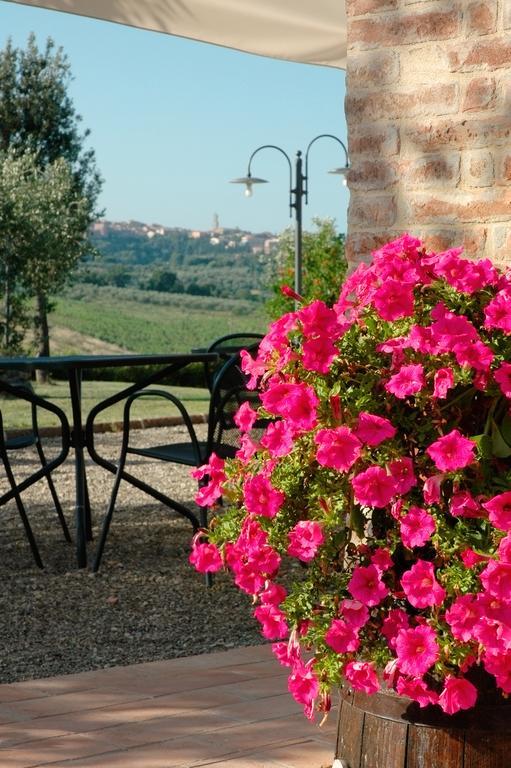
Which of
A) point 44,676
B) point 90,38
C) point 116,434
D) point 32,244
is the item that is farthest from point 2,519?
point 90,38

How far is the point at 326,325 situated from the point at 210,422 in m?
2.39

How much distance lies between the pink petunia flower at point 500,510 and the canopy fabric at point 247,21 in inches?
126

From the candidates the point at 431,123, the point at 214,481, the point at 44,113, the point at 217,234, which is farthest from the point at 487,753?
the point at 217,234

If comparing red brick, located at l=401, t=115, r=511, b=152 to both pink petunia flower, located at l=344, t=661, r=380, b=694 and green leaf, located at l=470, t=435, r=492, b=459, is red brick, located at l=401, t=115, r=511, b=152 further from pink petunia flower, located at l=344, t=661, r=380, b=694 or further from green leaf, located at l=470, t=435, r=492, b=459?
pink petunia flower, located at l=344, t=661, r=380, b=694

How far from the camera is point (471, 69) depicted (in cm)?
254

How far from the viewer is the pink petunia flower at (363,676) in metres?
1.81

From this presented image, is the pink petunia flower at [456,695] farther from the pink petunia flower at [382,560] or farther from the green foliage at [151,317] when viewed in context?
the green foliage at [151,317]

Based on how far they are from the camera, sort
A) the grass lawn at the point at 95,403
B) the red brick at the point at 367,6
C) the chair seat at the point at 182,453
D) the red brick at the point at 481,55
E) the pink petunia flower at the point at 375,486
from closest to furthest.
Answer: the pink petunia flower at the point at 375,486 < the red brick at the point at 481,55 < the red brick at the point at 367,6 < the chair seat at the point at 182,453 < the grass lawn at the point at 95,403

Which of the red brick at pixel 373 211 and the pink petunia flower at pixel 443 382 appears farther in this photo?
the red brick at pixel 373 211

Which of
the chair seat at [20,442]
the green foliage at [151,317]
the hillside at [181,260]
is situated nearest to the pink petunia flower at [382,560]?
the chair seat at [20,442]

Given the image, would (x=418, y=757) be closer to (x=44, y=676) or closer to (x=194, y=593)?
(x=44, y=676)

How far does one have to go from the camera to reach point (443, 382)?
1.76 meters

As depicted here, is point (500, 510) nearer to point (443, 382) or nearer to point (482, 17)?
point (443, 382)

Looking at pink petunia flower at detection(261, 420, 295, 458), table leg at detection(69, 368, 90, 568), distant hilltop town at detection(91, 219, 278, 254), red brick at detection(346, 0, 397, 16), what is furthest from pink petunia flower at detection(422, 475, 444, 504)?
distant hilltop town at detection(91, 219, 278, 254)
